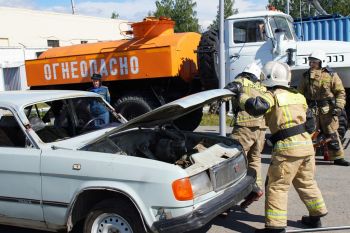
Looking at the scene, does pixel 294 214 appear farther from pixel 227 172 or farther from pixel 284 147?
pixel 227 172

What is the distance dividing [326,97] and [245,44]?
264 cm

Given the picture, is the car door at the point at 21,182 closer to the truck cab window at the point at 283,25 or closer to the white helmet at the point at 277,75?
the white helmet at the point at 277,75

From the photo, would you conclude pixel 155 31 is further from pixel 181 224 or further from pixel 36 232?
pixel 181 224

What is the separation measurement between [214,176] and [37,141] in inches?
64.7

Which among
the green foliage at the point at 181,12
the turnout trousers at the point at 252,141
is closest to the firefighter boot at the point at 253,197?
the turnout trousers at the point at 252,141

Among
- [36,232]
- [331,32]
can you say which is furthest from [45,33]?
[36,232]

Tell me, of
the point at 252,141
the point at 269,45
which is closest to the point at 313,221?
the point at 252,141

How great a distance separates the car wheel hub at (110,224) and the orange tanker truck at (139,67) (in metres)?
5.69

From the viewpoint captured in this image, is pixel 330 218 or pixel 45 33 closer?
pixel 330 218

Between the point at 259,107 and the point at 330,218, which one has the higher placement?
the point at 259,107

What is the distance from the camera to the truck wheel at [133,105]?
9.77m

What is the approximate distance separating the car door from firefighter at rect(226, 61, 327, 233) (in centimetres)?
198

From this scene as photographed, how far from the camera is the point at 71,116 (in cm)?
524

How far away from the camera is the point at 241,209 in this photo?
5.26 meters
